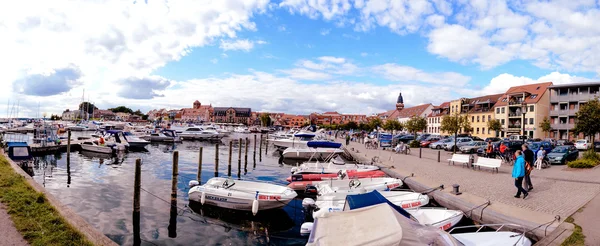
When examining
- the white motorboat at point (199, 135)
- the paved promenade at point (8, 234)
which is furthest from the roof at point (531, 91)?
the paved promenade at point (8, 234)

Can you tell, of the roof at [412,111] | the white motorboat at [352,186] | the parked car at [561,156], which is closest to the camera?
the white motorboat at [352,186]

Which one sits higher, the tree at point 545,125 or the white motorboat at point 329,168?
the tree at point 545,125

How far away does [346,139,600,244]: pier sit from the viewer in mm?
11000

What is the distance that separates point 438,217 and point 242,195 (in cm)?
818

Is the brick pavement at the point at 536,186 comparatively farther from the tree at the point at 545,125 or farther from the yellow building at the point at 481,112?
the yellow building at the point at 481,112

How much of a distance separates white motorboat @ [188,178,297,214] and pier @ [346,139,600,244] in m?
7.48

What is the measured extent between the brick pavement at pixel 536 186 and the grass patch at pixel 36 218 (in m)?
14.6

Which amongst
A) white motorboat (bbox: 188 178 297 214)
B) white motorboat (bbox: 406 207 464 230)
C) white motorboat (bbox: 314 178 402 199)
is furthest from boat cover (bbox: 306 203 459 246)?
white motorboat (bbox: 314 178 402 199)

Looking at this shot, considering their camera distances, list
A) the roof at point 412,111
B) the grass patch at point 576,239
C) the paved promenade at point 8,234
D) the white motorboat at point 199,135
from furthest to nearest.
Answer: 1. the roof at point 412,111
2. the white motorboat at point 199,135
3. the grass patch at point 576,239
4. the paved promenade at point 8,234

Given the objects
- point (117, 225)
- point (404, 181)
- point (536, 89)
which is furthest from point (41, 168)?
point (536, 89)

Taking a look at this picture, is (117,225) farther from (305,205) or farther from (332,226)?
(332,226)

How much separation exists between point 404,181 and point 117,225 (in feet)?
50.7

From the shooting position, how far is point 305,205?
48.9 feet

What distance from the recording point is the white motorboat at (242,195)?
14617mm
